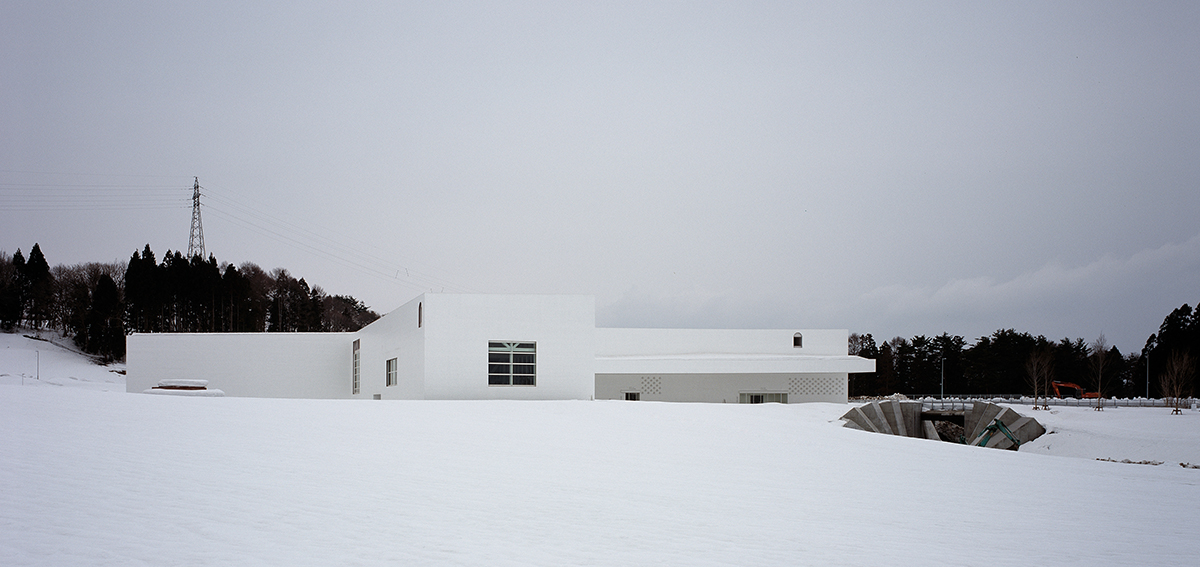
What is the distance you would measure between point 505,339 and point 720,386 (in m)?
14.7

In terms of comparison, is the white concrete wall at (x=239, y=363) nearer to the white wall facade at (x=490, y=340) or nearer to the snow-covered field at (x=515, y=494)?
the white wall facade at (x=490, y=340)

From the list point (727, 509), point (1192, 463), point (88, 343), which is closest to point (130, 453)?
point (727, 509)

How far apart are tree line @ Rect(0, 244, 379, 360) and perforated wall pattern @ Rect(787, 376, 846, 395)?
44.2 metres

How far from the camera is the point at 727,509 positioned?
10.2m

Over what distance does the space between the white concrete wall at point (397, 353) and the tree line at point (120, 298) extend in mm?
33772

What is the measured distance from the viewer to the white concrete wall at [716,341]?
3672cm

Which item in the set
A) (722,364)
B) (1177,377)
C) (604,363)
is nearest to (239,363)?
(604,363)

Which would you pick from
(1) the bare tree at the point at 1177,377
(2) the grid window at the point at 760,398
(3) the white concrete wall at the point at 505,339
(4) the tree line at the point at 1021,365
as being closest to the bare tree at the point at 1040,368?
(4) the tree line at the point at 1021,365

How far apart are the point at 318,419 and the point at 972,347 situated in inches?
2516

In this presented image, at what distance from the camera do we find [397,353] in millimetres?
27062

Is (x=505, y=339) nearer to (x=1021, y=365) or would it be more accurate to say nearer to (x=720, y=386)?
(x=720, y=386)

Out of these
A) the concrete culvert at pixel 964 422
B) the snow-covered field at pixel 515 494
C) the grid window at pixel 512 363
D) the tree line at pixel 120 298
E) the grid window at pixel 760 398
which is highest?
the tree line at pixel 120 298

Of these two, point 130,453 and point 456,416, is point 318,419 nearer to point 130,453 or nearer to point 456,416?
point 456,416

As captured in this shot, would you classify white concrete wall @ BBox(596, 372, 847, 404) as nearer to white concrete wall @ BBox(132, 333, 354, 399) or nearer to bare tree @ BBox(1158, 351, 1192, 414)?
white concrete wall @ BBox(132, 333, 354, 399)
